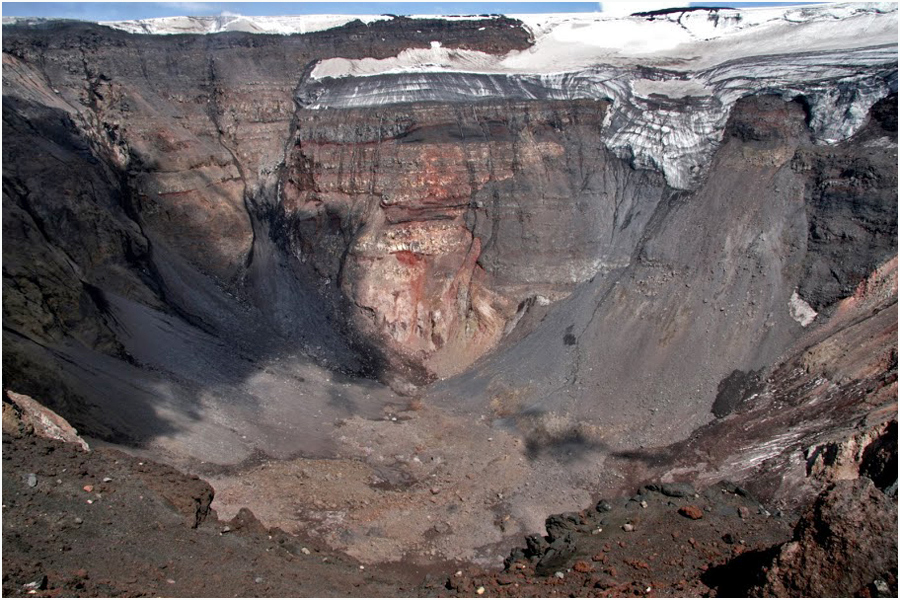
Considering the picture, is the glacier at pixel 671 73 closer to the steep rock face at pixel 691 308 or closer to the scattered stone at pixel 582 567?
the steep rock face at pixel 691 308

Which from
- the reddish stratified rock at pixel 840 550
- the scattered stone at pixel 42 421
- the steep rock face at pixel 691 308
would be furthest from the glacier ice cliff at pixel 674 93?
the scattered stone at pixel 42 421

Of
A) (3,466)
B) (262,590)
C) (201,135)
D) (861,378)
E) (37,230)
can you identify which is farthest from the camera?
(201,135)

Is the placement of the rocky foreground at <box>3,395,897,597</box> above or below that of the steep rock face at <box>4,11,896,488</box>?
below

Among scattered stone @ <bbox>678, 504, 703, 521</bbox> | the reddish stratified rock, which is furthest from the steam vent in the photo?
scattered stone @ <bbox>678, 504, 703, 521</bbox>

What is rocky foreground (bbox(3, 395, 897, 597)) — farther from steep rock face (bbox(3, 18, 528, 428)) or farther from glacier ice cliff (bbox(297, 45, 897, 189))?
glacier ice cliff (bbox(297, 45, 897, 189))

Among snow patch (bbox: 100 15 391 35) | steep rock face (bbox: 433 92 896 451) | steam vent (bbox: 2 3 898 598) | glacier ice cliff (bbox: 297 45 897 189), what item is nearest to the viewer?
steam vent (bbox: 2 3 898 598)

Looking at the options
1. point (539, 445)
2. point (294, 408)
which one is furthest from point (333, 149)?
point (539, 445)

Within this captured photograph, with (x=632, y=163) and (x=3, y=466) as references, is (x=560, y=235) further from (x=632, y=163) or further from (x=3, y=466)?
(x=3, y=466)
